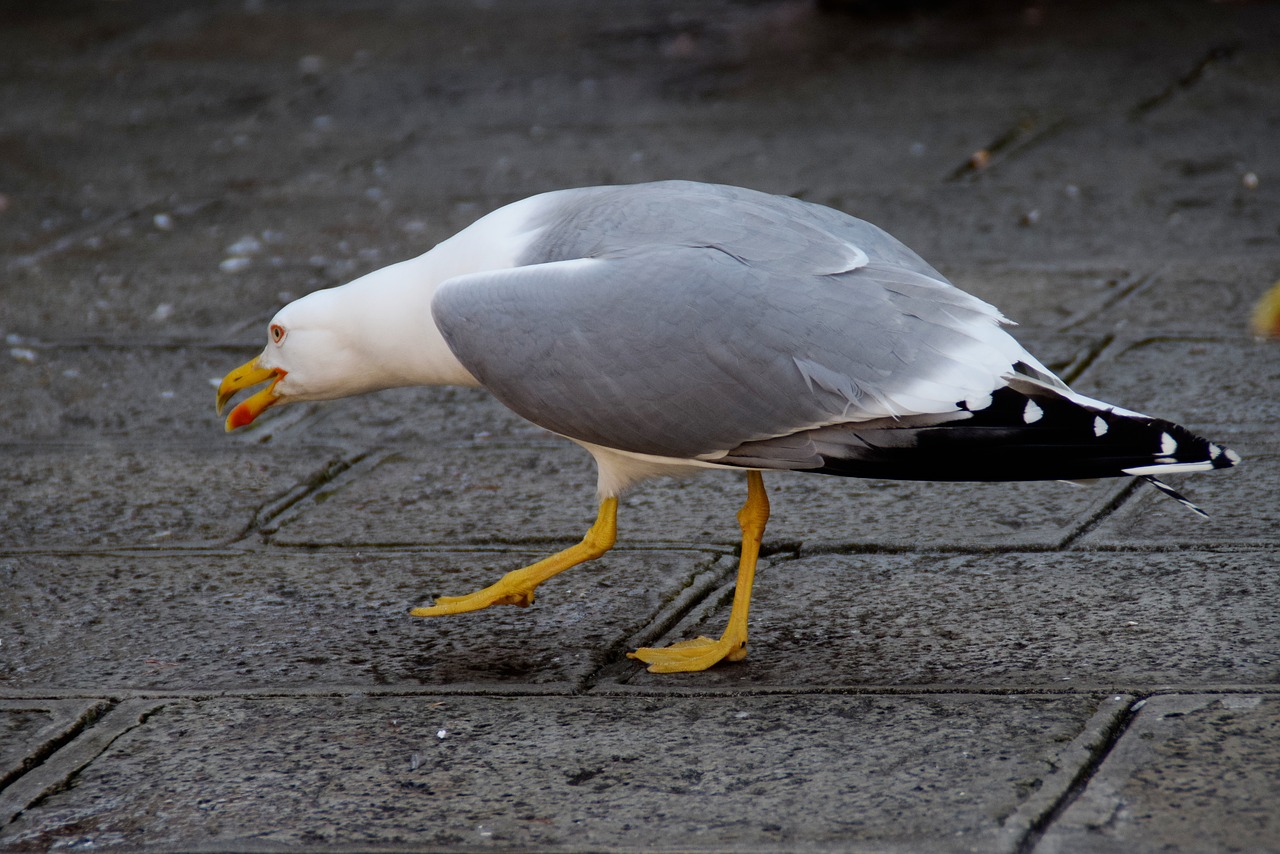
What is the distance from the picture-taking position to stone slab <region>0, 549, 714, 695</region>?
126 inches

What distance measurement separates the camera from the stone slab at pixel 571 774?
8.23 feet

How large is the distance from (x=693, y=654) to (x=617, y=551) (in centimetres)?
67

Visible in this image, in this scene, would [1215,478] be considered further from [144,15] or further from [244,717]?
[144,15]

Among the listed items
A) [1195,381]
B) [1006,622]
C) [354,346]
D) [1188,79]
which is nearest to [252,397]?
[354,346]

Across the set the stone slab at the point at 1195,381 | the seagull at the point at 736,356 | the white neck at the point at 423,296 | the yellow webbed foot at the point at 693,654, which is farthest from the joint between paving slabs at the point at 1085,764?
the stone slab at the point at 1195,381

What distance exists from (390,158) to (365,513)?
3.98 meters

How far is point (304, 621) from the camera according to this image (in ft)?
11.4

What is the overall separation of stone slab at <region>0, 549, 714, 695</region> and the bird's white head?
0.41m

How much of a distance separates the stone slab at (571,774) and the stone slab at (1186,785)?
3.7 inches

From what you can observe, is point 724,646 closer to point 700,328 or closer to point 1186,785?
point 700,328

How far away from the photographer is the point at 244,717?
3.01 metres

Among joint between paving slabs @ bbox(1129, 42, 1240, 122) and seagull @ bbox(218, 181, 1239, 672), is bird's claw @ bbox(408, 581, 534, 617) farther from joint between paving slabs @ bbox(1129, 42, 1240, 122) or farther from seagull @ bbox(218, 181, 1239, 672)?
joint between paving slabs @ bbox(1129, 42, 1240, 122)

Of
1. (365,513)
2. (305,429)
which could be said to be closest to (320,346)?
(365,513)

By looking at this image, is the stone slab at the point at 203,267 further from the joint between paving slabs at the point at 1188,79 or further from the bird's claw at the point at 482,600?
the joint between paving slabs at the point at 1188,79
